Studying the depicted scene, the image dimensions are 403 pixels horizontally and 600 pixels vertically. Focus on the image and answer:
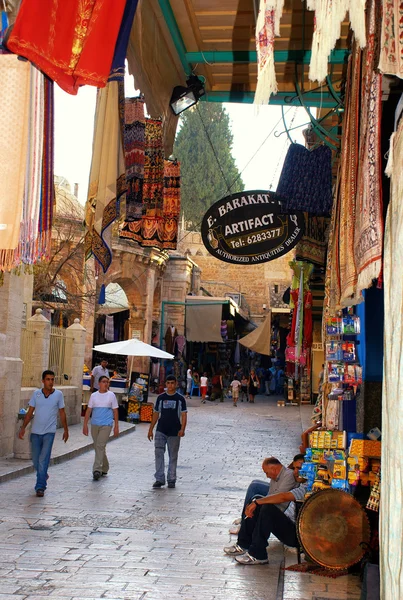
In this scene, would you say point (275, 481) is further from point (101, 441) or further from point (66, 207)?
point (66, 207)

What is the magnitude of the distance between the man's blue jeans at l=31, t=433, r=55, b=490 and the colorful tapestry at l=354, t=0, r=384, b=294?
7029 millimetres

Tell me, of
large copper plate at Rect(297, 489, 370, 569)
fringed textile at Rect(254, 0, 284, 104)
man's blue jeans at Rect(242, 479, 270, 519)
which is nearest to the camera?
fringed textile at Rect(254, 0, 284, 104)

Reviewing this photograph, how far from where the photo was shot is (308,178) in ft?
28.9

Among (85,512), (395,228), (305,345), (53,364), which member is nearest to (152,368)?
(53,364)

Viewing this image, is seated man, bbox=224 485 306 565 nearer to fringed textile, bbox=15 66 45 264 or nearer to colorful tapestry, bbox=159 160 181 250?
colorful tapestry, bbox=159 160 181 250

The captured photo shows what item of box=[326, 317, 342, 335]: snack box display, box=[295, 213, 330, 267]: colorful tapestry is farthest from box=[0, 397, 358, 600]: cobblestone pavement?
box=[295, 213, 330, 267]: colorful tapestry

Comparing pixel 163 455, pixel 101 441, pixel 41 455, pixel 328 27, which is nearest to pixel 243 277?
pixel 101 441

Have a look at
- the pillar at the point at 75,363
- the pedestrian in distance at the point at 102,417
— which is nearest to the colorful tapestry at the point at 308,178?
the pedestrian in distance at the point at 102,417

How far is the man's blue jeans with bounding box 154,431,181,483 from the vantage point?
11.6m

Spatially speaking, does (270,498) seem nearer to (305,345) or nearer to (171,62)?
(171,62)

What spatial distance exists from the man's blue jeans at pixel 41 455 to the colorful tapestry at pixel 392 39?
316 inches

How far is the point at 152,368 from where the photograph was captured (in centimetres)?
3684

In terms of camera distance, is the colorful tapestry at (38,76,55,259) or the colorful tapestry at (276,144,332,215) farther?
the colorful tapestry at (276,144,332,215)

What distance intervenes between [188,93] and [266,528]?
16.0ft
